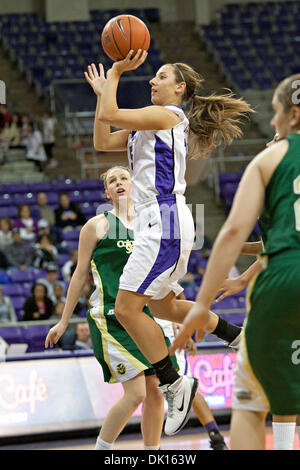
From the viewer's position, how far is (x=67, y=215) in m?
11.2

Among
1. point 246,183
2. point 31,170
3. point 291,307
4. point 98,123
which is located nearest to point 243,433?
point 291,307

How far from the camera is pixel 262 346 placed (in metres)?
2.73

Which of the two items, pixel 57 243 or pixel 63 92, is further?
pixel 63 92

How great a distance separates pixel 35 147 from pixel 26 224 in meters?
3.29

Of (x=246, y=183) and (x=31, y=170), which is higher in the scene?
(x=246, y=183)

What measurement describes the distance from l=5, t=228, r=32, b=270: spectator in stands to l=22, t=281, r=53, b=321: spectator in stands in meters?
1.63

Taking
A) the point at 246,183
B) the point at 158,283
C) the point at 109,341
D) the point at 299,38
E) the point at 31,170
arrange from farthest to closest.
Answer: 1. the point at 299,38
2. the point at 31,170
3. the point at 109,341
4. the point at 158,283
5. the point at 246,183

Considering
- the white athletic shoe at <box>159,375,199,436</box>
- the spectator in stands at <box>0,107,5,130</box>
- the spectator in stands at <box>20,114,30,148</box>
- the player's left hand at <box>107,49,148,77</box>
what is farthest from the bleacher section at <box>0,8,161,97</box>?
the white athletic shoe at <box>159,375,199,436</box>

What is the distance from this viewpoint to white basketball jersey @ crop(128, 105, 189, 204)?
150 inches

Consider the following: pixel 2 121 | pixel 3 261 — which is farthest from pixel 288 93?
pixel 2 121

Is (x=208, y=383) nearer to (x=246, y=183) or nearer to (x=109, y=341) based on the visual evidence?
(x=109, y=341)

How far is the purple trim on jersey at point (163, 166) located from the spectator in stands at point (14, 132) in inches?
401

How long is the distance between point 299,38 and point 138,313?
16.4m

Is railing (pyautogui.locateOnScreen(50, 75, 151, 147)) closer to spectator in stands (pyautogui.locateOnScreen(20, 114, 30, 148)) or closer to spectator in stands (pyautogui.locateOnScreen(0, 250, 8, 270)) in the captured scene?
spectator in stands (pyautogui.locateOnScreen(20, 114, 30, 148))
